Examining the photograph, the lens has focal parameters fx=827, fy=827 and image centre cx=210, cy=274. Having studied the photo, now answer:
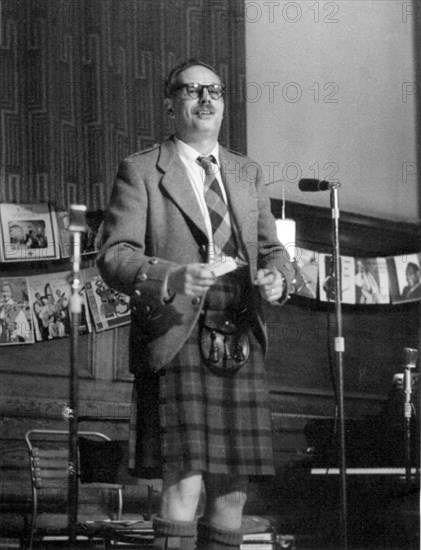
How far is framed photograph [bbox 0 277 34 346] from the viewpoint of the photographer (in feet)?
10.8

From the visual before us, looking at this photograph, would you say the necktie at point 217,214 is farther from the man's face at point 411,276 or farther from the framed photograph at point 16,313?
the man's face at point 411,276

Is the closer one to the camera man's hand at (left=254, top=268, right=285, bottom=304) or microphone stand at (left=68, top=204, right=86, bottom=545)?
man's hand at (left=254, top=268, right=285, bottom=304)

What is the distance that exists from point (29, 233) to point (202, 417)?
6.02 ft

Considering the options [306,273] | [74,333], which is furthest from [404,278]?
[74,333]

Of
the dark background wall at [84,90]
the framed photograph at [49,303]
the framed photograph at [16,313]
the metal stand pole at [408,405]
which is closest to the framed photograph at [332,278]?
the metal stand pole at [408,405]

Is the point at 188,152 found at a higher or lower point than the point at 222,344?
higher

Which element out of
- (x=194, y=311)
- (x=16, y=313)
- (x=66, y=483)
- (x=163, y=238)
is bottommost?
(x=66, y=483)

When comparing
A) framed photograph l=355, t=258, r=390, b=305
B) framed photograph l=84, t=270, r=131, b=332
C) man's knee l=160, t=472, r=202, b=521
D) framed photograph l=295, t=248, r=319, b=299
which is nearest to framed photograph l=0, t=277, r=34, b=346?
framed photograph l=84, t=270, r=131, b=332

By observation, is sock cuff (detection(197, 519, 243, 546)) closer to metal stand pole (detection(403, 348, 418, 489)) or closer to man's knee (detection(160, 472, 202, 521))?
man's knee (detection(160, 472, 202, 521))

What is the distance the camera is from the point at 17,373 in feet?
10.8

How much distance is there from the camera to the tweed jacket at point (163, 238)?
5.30 feet

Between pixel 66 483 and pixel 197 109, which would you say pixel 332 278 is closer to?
pixel 66 483

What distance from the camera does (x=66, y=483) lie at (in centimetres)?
309

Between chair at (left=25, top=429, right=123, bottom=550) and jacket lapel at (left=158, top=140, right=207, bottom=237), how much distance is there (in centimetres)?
131
